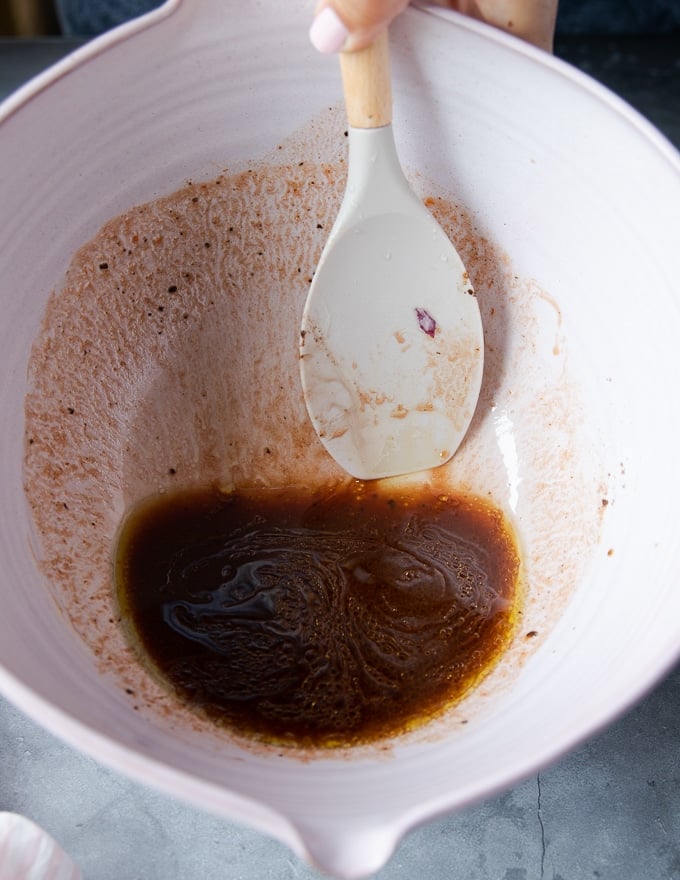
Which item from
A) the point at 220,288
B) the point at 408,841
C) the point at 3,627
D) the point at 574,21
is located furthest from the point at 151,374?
the point at 574,21

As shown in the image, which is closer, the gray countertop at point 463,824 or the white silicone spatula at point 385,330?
the gray countertop at point 463,824

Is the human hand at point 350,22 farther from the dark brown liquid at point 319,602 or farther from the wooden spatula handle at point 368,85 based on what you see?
the dark brown liquid at point 319,602

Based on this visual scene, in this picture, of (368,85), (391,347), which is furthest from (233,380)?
(368,85)

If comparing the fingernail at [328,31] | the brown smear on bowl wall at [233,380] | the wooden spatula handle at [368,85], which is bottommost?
the brown smear on bowl wall at [233,380]

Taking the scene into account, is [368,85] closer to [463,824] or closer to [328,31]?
[328,31]

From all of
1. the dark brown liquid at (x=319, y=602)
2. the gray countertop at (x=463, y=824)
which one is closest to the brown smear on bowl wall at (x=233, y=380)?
the dark brown liquid at (x=319, y=602)

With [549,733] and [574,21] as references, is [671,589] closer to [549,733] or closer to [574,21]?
[549,733]
